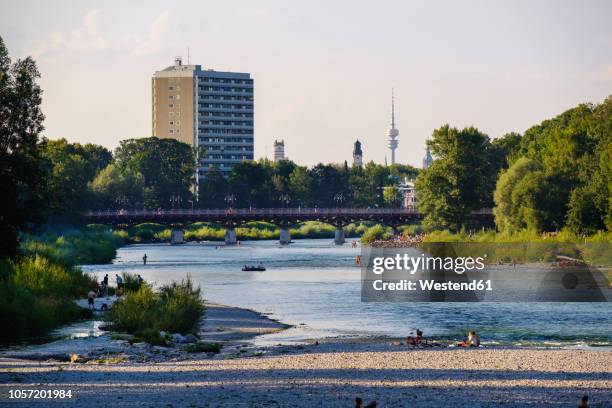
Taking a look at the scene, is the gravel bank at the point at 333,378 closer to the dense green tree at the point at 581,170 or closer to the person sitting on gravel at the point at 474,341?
the person sitting on gravel at the point at 474,341

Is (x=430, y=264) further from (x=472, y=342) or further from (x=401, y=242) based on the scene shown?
(x=472, y=342)

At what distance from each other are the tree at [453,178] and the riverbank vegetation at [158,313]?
112 metres

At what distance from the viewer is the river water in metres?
62.8

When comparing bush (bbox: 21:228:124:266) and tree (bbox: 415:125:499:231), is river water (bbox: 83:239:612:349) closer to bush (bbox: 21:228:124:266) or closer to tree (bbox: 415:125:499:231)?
bush (bbox: 21:228:124:266)

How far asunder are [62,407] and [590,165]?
12156 cm

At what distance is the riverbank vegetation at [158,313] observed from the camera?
5959cm

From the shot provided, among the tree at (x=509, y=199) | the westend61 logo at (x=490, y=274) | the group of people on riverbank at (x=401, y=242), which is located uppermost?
the tree at (x=509, y=199)

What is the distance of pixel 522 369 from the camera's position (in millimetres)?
45750

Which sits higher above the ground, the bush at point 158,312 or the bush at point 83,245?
the bush at point 83,245

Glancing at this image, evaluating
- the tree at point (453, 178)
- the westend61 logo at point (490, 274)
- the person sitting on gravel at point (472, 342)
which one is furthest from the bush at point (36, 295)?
the tree at point (453, 178)

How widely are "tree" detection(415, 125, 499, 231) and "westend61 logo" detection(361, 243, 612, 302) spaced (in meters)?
8.73

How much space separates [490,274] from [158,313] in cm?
6523

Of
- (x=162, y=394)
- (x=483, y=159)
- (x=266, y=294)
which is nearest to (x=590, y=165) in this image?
(x=483, y=159)

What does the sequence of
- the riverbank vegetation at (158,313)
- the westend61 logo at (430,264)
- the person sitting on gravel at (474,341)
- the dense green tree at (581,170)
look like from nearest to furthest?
the person sitting on gravel at (474,341) → the riverbank vegetation at (158,313) → the westend61 logo at (430,264) → the dense green tree at (581,170)
